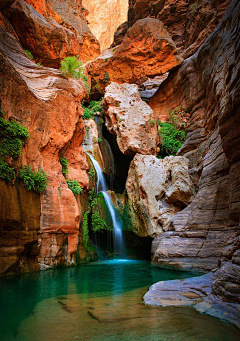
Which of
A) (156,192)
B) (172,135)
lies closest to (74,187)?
(156,192)

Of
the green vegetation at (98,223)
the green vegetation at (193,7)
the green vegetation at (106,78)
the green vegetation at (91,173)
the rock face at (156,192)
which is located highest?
the green vegetation at (193,7)

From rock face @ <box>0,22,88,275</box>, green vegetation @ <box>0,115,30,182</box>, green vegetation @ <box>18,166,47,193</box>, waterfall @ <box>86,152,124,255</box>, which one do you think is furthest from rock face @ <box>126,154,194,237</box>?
green vegetation @ <box>0,115,30,182</box>

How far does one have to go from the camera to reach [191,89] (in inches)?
700

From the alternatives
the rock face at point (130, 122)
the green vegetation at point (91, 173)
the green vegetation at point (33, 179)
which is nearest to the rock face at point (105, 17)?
the rock face at point (130, 122)

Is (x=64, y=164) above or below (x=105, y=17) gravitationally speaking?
below

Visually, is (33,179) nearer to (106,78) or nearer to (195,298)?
(195,298)

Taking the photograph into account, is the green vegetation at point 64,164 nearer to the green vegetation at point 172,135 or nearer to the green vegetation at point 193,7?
the green vegetation at point 172,135

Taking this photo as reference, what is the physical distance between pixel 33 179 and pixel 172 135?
1213cm

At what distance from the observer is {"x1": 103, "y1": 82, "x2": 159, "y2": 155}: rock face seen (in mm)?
15266

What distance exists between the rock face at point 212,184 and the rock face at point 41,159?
4.51 m

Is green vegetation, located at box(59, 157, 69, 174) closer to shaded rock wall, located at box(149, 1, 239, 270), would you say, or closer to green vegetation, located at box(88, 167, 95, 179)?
green vegetation, located at box(88, 167, 95, 179)

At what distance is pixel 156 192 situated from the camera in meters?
12.7

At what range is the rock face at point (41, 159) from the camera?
8.33 metres

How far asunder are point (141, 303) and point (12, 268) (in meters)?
5.19
